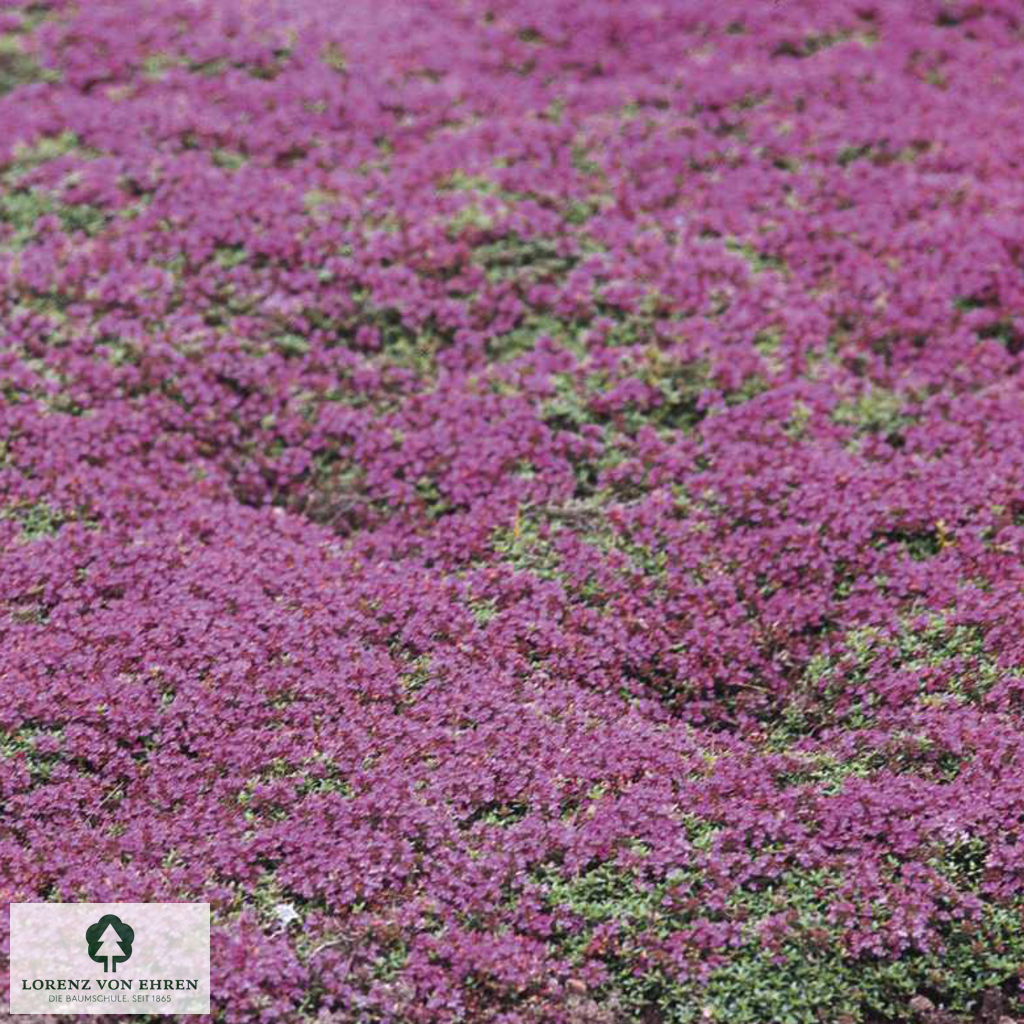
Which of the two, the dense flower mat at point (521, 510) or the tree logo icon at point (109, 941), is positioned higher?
the dense flower mat at point (521, 510)

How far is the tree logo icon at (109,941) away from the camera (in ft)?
16.5

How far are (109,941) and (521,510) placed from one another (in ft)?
11.0

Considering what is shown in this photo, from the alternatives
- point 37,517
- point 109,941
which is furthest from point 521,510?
point 109,941

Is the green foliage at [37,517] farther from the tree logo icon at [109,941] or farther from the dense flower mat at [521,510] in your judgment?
the tree logo icon at [109,941]

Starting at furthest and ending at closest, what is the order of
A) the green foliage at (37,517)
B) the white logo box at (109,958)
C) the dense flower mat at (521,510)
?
the green foliage at (37,517), the dense flower mat at (521,510), the white logo box at (109,958)

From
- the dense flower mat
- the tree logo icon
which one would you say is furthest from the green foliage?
the tree logo icon

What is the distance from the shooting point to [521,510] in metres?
7.29

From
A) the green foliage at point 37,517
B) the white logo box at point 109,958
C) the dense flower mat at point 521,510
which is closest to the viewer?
the white logo box at point 109,958

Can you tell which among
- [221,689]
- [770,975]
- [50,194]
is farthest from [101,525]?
[770,975]


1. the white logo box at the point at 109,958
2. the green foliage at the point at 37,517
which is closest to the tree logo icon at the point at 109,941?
the white logo box at the point at 109,958

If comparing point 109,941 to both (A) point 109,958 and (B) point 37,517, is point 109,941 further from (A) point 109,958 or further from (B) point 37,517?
(B) point 37,517

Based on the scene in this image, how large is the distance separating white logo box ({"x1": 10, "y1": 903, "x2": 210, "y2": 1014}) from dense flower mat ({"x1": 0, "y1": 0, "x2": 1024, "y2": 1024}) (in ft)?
0.40

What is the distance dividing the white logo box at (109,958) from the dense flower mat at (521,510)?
0.40 ft

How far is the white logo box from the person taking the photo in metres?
4.96
